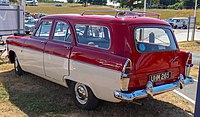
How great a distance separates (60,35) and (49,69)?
2.38 feet

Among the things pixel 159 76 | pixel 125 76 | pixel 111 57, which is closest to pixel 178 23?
pixel 159 76

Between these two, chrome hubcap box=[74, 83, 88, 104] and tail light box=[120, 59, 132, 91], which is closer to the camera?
tail light box=[120, 59, 132, 91]

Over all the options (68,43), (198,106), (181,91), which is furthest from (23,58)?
(198,106)

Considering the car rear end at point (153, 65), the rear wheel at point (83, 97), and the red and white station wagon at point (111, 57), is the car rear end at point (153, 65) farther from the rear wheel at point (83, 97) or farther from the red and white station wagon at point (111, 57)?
the rear wheel at point (83, 97)

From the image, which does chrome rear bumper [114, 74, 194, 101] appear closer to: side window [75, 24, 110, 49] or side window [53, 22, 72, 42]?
side window [75, 24, 110, 49]

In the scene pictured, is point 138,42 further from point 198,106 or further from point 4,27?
point 4,27

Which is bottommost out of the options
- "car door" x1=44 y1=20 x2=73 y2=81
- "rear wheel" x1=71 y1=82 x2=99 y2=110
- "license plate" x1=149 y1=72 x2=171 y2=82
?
"rear wheel" x1=71 y1=82 x2=99 y2=110

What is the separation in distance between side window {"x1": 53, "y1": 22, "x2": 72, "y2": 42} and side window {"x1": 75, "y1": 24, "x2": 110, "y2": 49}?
22 centimetres

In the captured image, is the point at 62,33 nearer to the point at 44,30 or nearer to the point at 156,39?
the point at 44,30

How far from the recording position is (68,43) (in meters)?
4.85

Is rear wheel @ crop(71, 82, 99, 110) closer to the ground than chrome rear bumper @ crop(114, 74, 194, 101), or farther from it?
closer to the ground

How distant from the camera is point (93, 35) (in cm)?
460

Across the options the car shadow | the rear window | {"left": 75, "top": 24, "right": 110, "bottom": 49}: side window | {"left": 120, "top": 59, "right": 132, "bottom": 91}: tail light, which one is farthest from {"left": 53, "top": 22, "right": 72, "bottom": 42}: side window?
{"left": 120, "top": 59, "right": 132, "bottom": 91}: tail light

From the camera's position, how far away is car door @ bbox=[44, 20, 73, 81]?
4.80 metres
